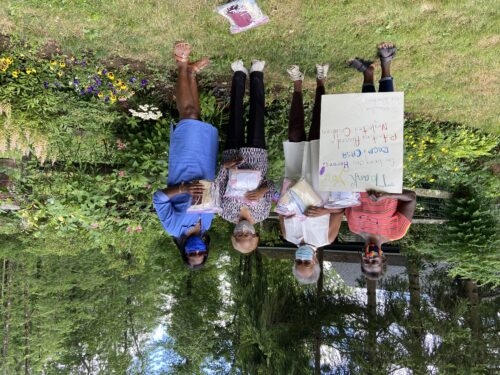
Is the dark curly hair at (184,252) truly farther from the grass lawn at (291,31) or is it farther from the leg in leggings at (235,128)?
the grass lawn at (291,31)

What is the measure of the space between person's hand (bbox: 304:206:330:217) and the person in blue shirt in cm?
101

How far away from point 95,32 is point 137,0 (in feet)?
2.04

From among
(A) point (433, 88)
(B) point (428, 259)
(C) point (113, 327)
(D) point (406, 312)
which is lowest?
(C) point (113, 327)

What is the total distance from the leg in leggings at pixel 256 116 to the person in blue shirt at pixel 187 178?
43 cm

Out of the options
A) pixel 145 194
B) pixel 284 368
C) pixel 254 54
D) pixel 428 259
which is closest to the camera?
pixel 254 54

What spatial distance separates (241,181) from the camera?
10.6ft

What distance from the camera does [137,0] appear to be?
384cm

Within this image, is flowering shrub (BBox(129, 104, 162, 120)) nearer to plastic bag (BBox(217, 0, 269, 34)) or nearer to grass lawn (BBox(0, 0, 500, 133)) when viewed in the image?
grass lawn (BBox(0, 0, 500, 133))

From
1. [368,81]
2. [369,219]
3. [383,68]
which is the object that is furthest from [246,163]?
[383,68]

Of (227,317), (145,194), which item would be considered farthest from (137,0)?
(227,317)

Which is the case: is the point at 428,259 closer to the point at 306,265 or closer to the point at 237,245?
the point at 306,265

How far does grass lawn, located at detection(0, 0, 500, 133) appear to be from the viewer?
3.91 m

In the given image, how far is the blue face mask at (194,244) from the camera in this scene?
3.41 m

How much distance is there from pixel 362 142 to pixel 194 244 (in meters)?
1.79
